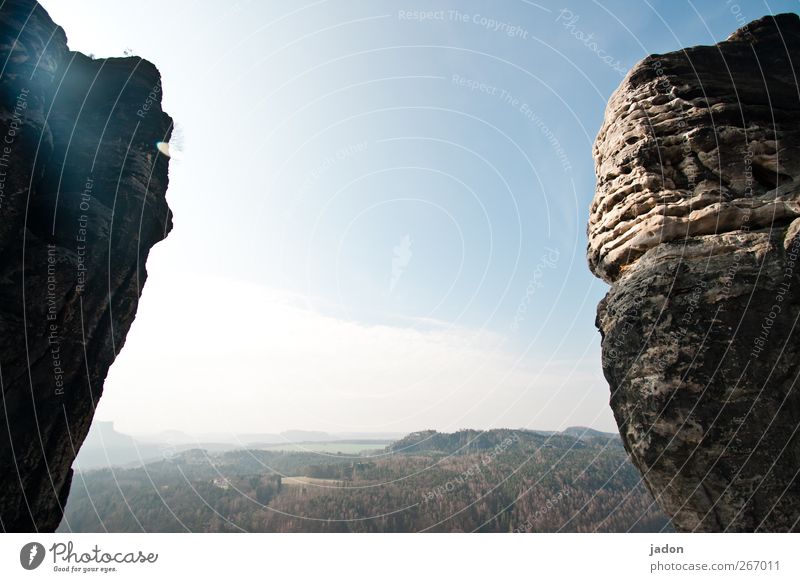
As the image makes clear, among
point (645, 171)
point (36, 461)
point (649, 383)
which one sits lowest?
point (36, 461)

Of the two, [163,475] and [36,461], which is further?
[163,475]

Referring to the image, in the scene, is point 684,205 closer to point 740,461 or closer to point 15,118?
point 740,461

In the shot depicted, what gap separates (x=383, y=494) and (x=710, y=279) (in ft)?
338

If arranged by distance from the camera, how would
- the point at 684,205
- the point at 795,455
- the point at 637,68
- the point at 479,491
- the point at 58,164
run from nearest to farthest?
1. the point at 795,455
2. the point at 684,205
3. the point at 637,68
4. the point at 58,164
5. the point at 479,491

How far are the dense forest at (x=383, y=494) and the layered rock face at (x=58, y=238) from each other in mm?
78263

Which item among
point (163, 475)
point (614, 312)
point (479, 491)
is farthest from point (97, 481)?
point (614, 312)

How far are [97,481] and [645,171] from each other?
173m

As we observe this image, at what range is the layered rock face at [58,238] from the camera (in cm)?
942

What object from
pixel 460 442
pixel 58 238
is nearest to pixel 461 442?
pixel 460 442

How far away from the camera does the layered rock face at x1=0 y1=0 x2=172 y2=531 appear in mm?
9422

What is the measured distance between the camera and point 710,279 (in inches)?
282

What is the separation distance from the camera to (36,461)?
9617 mm

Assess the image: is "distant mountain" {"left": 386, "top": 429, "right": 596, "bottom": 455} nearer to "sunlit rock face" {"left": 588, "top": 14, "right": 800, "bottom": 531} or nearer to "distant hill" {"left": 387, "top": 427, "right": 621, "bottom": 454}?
"distant hill" {"left": 387, "top": 427, "right": 621, "bottom": 454}

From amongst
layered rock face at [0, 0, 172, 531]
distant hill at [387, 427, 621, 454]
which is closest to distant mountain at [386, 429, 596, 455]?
distant hill at [387, 427, 621, 454]
